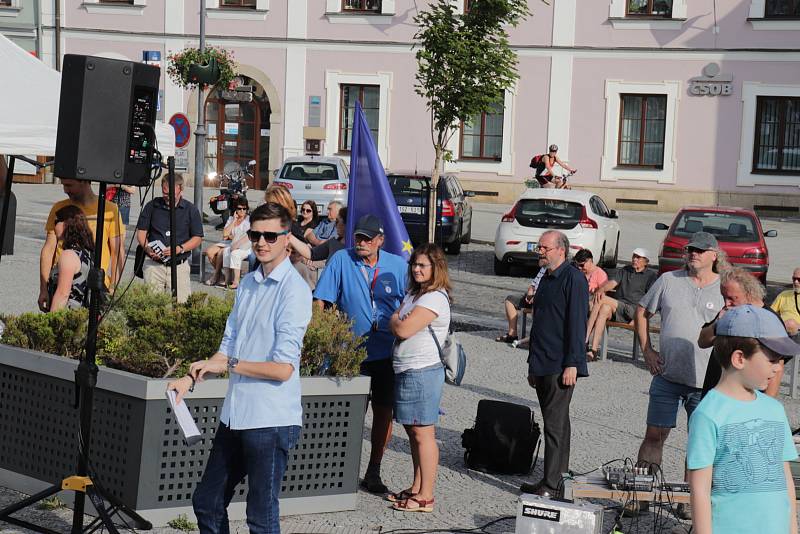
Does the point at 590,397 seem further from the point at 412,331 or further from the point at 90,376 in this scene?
the point at 90,376

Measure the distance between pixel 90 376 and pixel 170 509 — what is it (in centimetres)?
96

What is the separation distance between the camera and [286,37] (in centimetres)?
3334

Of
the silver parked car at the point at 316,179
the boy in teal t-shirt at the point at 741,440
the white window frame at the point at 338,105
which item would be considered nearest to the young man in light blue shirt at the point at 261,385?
the boy in teal t-shirt at the point at 741,440

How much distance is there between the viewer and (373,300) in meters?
7.75

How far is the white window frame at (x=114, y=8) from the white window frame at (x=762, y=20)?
16.2 meters

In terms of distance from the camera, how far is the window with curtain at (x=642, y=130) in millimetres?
31594

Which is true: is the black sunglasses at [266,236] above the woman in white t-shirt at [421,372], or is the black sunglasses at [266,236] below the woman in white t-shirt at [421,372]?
above

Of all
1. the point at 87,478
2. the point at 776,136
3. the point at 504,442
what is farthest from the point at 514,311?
the point at 776,136

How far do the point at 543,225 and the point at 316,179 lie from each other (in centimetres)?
693

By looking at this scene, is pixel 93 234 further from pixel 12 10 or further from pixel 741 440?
pixel 12 10

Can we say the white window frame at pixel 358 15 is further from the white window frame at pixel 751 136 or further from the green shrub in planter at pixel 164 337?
the green shrub in planter at pixel 164 337

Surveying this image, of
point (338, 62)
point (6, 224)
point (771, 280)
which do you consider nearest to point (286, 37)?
point (338, 62)

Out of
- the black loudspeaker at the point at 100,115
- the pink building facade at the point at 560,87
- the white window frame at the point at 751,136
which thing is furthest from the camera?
the pink building facade at the point at 560,87

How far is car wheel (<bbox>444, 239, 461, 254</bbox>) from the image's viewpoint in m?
22.2
